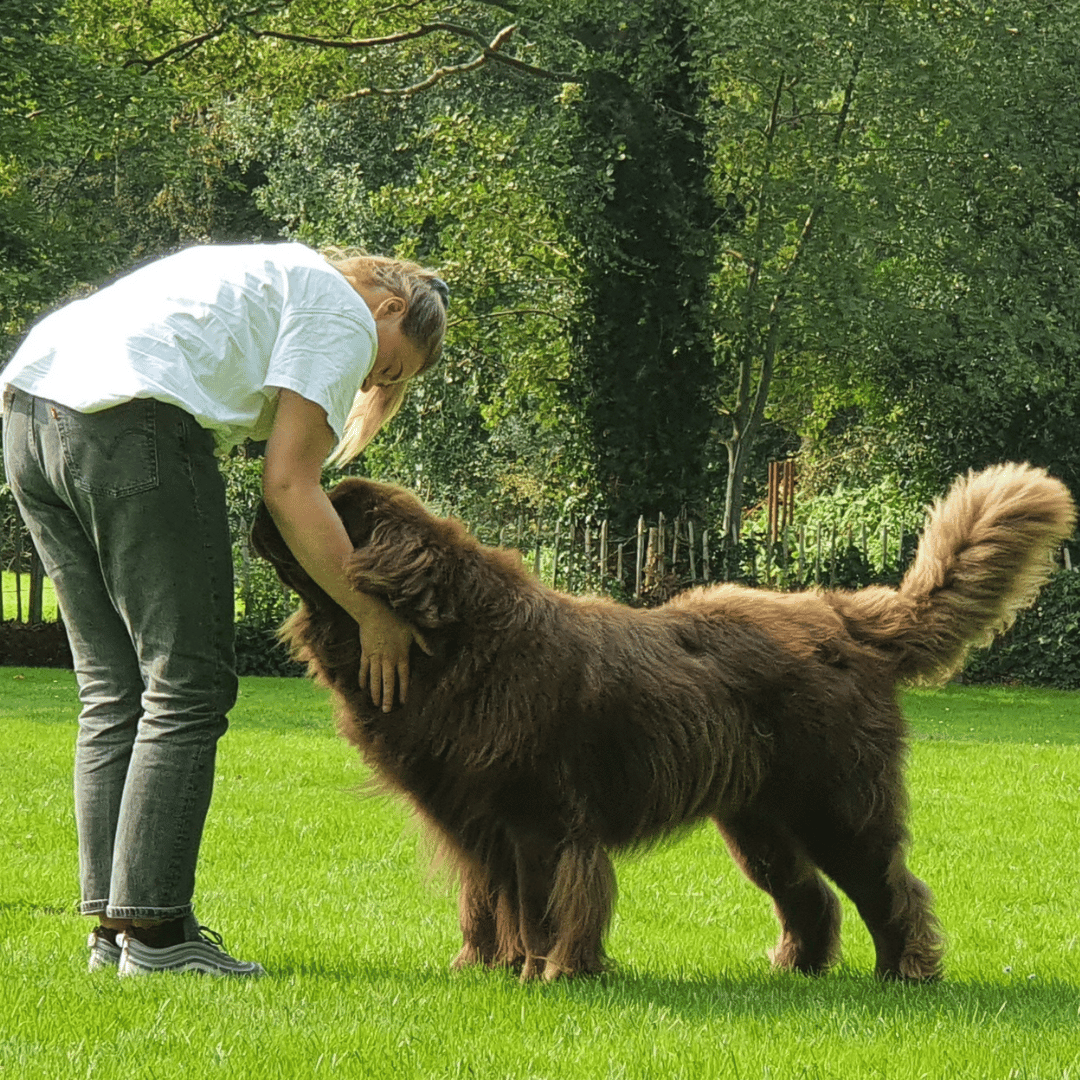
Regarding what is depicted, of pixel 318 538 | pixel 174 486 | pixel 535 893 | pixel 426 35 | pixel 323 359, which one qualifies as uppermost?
pixel 426 35

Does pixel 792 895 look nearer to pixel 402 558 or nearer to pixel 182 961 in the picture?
pixel 402 558

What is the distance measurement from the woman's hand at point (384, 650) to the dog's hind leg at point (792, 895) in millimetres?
1196

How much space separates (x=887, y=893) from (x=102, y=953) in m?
2.15

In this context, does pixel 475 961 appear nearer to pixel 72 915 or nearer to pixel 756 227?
pixel 72 915

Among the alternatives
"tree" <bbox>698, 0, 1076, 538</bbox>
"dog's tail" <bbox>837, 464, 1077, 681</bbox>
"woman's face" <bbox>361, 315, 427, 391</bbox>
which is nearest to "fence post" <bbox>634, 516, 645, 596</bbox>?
"tree" <bbox>698, 0, 1076, 538</bbox>

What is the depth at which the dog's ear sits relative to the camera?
3.57 metres

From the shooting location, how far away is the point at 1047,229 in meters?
19.0

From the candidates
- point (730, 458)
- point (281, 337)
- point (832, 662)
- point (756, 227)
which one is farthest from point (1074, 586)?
point (281, 337)

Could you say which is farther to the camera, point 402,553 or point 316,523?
point 402,553

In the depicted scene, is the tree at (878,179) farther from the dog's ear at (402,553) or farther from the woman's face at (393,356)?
the dog's ear at (402,553)

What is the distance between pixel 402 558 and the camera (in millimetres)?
3590

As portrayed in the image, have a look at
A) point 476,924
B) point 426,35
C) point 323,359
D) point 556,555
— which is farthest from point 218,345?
point 426,35

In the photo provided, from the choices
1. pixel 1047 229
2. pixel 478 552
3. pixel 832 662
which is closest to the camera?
pixel 478 552

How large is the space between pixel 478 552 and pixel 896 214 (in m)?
15.2
